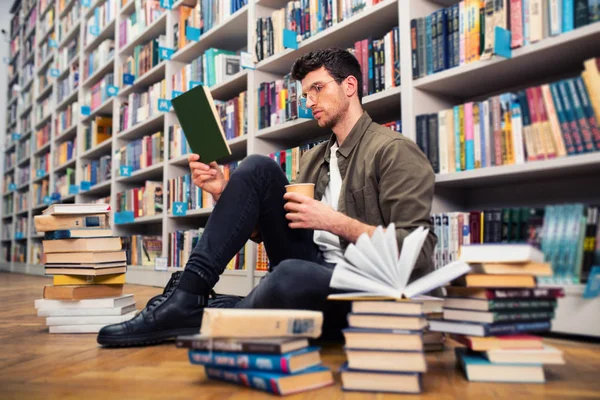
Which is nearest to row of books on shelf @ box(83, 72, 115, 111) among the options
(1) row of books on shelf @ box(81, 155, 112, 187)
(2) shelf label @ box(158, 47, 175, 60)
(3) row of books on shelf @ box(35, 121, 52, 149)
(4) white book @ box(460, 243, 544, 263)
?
(1) row of books on shelf @ box(81, 155, 112, 187)

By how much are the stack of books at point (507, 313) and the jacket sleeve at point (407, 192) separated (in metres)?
0.24

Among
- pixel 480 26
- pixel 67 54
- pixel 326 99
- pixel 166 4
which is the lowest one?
pixel 326 99

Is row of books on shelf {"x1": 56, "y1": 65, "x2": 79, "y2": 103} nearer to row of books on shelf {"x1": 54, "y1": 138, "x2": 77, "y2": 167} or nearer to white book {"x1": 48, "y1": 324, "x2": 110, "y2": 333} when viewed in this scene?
row of books on shelf {"x1": 54, "y1": 138, "x2": 77, "y2": 167}

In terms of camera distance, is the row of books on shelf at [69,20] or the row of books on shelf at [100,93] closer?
the row of books on shelf at [100,93]

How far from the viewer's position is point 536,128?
150cm

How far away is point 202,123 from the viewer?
1.40 meters

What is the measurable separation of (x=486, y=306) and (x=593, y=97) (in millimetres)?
690

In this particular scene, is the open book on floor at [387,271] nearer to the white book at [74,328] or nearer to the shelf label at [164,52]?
the white book at [74,328]

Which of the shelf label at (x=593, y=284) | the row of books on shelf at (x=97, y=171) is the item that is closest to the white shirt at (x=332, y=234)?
the shelf label at (x=593, y=284)

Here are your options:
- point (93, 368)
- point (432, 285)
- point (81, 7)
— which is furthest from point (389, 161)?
point (81, 7)

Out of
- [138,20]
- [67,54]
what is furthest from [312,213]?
[67,54]

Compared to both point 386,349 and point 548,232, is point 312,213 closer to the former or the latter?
point 386,349

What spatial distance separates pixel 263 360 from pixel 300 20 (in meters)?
1.90

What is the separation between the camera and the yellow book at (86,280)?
1786 millimetres
